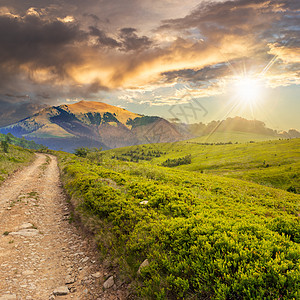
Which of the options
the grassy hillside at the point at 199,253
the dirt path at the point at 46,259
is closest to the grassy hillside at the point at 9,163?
the dirt path at the point at 46,259

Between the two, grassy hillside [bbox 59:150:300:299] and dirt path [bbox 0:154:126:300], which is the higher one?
grassy hillside [bbox 59:150:300:299]

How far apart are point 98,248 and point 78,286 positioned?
2.04 meters

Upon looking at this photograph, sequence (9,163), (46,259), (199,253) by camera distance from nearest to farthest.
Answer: (199,253), (46,259), (9,163)

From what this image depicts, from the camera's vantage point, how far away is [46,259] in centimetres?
848

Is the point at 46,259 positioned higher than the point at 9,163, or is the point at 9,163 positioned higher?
the point at 9,163

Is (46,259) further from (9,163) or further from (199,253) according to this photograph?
(9,163)

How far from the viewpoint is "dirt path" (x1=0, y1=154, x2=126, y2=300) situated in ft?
21.3

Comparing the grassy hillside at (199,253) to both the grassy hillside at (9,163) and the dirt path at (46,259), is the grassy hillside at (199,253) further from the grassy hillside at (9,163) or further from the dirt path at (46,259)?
the grassy hillside at (9,163)

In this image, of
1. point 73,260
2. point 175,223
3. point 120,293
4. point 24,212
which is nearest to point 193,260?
point 175,223

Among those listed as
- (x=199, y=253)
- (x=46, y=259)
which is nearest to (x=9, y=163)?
(x=46, y=259)

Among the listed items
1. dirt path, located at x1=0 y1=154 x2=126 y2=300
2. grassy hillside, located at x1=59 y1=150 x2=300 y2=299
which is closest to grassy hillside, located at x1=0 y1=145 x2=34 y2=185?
dirt path, located at x1=0 y1=154 x2=126 y2=300

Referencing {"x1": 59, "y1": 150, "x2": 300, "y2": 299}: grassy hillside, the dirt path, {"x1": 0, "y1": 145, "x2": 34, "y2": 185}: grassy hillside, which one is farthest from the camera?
{"x1": 0, "y1": 145, "x2": 34, "y2": 185}: grassy hillside

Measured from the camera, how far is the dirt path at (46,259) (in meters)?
6.49

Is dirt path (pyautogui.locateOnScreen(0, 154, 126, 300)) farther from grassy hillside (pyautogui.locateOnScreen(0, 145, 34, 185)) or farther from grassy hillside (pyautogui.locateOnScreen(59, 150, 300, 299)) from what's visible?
grassy hillside (pyautogui.locateOnScreen(0, 145, 34, 185))
